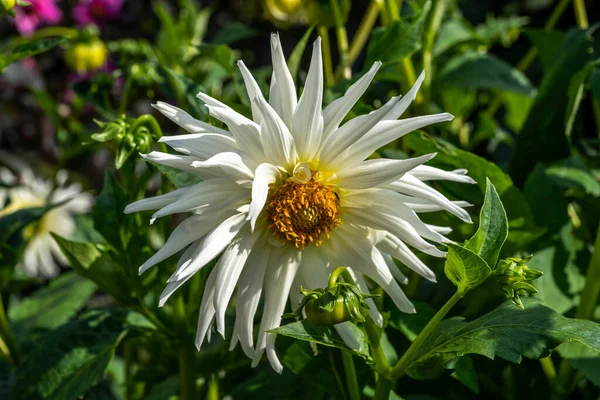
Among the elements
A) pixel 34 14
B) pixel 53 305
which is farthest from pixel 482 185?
pixel 34 14

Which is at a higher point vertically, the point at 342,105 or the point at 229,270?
the point at 342,105

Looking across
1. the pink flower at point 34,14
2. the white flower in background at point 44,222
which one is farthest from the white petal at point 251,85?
the pink flower at point 34,14

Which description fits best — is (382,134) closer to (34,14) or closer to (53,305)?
(53,305)

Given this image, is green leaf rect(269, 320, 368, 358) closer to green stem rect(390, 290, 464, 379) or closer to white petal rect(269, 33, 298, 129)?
green stem rect(390, 290, 464, 379)

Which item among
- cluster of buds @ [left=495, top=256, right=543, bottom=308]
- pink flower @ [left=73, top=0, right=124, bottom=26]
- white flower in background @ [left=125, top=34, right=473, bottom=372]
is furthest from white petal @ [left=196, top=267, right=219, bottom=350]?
pink flower @ [left=73, top=0, right=124, bottom=26]

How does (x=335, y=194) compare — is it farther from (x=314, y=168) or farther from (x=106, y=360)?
(x=106, y=360)

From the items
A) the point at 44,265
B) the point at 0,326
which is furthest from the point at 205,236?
the point at 44,265

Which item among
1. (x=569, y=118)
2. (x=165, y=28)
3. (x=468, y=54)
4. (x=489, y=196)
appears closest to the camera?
(x=489, y=196)

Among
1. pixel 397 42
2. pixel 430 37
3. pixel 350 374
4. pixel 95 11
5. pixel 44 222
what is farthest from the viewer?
pixel 95 11
